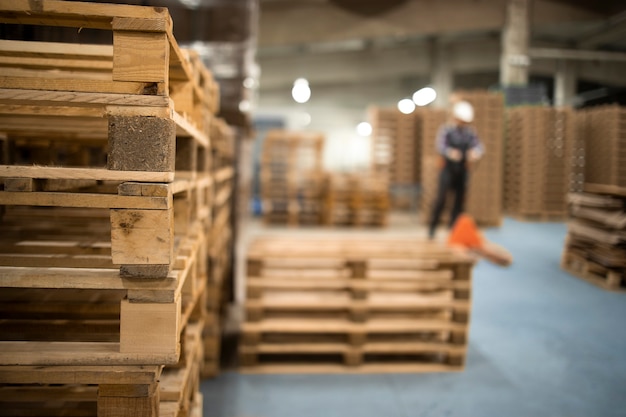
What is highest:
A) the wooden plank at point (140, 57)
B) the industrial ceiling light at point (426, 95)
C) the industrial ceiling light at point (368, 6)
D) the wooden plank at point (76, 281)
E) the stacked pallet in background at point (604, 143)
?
the industrial ceiling light at point (368, 6)

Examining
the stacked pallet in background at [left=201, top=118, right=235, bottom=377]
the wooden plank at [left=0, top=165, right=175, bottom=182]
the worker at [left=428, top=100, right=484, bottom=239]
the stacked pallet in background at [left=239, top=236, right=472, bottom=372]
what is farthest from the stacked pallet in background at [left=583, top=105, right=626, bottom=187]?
the wooden plank at [left=0, top=165, right=175, bottom=182]

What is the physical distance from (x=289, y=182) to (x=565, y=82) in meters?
13.5

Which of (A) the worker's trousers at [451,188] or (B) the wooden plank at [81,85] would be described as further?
(A) the worker's trousers at [451,188]

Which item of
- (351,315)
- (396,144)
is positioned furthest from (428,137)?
(351,315)

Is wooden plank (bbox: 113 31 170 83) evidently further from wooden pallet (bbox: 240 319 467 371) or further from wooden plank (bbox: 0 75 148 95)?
wooden pallet (bbox: 240 319 467 371)

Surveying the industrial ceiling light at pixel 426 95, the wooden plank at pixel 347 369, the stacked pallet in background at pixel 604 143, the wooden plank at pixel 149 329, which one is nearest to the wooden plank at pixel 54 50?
the wooden plank at pixel 149 329

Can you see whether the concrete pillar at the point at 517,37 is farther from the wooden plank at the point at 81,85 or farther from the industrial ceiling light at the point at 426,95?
the wooden plank at the point at 81,85

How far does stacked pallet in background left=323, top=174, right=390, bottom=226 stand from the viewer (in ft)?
41.1

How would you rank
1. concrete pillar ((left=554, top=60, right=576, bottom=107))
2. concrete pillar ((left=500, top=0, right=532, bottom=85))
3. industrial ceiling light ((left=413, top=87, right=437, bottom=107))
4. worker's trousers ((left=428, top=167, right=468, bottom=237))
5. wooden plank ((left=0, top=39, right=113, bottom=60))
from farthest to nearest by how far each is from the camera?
industrial ceiling light ((left=413, top=87, right=437, bottom=107)), concrete pillar ((left=554, top=60, right=576, bottom=107)), concrete pillar ((left=500, top=0, right=532, bottom=85)), worker's trousers ((left=428, top=167, right=468, bottom=237)), wooden plank ((left=0, top=39, right=113, bottom=60))

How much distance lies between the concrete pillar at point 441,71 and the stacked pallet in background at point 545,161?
646 cm

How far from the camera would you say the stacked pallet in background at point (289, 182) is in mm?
12727

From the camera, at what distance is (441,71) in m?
20.6

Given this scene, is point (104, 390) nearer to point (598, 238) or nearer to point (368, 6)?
point (598, 238)

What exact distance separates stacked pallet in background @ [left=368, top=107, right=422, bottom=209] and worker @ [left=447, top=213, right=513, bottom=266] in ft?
21.4
